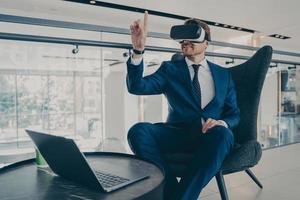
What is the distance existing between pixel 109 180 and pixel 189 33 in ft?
2.71

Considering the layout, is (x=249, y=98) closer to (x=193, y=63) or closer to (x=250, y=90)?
(x=250, y=90)

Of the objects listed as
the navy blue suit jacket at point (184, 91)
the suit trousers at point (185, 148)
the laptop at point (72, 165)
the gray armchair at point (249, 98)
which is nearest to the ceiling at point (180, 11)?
the gray armchair at point (249, 98)

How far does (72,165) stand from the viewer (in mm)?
810

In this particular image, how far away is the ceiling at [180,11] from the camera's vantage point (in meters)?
6.89

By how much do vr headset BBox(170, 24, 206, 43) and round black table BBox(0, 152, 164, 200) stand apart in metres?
0.63

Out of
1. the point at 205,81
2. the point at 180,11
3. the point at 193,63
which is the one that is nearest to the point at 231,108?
the point at 205,81

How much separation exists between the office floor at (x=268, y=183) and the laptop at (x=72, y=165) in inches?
37.3

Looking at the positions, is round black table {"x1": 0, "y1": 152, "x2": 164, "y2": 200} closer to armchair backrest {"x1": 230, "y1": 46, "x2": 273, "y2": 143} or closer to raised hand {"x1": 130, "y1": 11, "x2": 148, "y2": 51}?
raised hand {"x1": 130, "y1": 11, "x2": 148, "y2": 51}

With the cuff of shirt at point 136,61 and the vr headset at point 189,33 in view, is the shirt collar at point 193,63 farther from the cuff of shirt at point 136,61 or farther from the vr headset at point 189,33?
the cuff of shirt at point 136,61

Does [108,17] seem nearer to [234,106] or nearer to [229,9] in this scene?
[229,9]

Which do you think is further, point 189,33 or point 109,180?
point 189,33

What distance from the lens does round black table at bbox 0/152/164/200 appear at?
728mm

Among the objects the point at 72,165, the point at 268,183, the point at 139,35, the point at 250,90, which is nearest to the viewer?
the point at 72,165

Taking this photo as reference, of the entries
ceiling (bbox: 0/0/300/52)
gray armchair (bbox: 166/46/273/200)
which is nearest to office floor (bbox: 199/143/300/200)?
gray armchair (bbox: 166/46/273/200)
